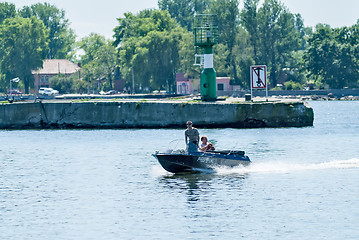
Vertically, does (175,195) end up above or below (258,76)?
below

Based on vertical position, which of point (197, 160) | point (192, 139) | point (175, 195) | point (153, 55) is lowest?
point (175, 195)

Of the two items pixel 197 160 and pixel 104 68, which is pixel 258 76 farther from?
pixel 104 68

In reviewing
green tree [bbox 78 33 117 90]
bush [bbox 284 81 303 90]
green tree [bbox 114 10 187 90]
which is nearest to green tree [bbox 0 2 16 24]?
green tree [bbox 78 33 117 90]

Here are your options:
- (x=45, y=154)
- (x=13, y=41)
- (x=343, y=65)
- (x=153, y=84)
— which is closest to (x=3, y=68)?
(x=13, y=41)

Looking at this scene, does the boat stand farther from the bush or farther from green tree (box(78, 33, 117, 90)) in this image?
green tree (box(78, 33, 117, 90))

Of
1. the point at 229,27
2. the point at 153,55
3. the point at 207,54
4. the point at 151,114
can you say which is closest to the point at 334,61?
the point at 229,27

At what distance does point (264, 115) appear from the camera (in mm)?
64312

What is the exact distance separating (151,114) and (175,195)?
→ 39832mm

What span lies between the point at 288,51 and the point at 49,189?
12871cm

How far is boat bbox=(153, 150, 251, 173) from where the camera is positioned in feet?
107

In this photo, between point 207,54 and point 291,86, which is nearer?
point 207,54

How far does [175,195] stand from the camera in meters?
28.8

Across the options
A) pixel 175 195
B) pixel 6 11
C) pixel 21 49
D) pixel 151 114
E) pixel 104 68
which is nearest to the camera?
pixel 175 195

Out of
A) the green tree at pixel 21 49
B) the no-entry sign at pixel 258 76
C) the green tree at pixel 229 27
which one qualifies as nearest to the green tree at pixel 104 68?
the green tree at pixel 21 49
